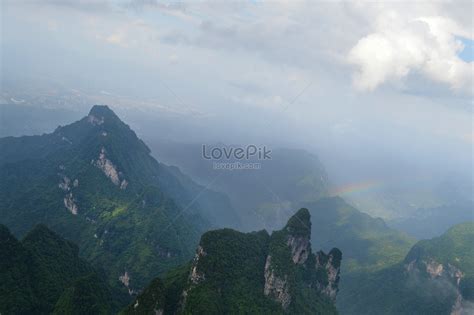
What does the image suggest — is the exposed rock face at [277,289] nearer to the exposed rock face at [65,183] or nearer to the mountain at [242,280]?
the mountain at [242,280]

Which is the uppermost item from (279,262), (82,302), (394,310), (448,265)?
(279,262)

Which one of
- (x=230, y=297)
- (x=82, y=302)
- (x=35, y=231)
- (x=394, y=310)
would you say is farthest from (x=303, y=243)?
(x=394, y=310)

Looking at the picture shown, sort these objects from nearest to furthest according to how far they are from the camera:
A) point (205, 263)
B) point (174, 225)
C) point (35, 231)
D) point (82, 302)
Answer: point (82, 302) < point (205, 263) < point (35, 231) < point (174, 225)

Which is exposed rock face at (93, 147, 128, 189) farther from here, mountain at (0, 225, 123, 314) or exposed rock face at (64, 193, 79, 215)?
mountain at (0, 225, 123, 314)

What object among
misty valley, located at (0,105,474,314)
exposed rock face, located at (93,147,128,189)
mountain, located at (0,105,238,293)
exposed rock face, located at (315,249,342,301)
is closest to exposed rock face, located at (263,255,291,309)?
misty valley, located at (0,105,474,314)

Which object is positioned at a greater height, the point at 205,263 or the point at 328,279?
the point at 205,263

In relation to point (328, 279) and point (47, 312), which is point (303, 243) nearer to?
point (328, 279)
